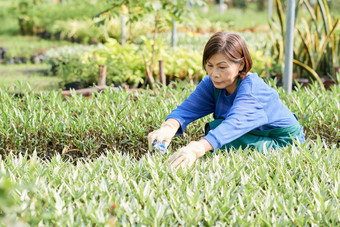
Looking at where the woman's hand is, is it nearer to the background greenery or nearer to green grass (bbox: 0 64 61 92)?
the background greenery

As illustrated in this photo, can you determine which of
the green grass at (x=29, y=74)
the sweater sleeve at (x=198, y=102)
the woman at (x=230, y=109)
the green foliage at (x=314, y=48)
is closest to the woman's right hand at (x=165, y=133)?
the woman at (x=230, y=109)

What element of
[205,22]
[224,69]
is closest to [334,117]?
[224,69]

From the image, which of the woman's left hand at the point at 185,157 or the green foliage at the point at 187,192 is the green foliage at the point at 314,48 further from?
the woman's left hand at the point at 185,157

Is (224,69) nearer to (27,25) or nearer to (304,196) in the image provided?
(304,196)

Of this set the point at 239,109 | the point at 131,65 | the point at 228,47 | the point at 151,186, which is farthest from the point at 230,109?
the point at 131,65

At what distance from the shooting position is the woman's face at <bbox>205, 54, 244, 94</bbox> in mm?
2533

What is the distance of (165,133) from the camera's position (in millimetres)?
2609

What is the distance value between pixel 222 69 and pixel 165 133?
480mm

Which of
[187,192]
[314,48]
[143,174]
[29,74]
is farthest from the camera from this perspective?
[29,74]

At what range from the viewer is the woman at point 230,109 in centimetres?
234

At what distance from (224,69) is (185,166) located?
68 cm

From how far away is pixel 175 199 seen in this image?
5.72ft

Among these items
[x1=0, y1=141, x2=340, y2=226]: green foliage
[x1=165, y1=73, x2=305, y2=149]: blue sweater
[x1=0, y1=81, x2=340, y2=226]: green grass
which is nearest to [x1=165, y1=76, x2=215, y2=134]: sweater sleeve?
[x1=165, y1=73, x2=305, y2=149]: blue sweater

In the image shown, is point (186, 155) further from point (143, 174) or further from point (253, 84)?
point (253, 84)
